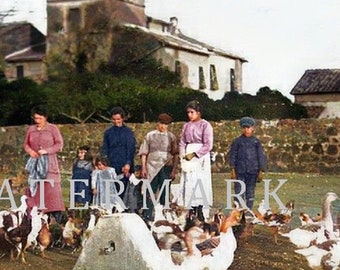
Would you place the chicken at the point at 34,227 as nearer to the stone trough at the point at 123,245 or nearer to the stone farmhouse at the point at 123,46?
the stone trough at the point at 123,245

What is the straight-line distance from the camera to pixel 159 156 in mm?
8492

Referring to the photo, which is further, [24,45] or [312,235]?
[24,45]

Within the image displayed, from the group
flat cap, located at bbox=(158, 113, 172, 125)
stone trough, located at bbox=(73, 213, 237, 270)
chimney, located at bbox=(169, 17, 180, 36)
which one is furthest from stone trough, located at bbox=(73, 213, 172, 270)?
chimney, located at bbox=(169, 17, 180, 36)

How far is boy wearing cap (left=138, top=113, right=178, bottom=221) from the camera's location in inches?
332

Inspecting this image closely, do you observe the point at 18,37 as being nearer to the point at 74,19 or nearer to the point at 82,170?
the point at 74,19

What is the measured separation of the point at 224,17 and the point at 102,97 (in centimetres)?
125

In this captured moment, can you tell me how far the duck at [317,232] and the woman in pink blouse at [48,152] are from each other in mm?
2056

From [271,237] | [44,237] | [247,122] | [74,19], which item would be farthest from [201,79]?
[44,237]

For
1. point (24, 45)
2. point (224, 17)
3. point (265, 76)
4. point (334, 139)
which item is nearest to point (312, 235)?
point (334, 139)

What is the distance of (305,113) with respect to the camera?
327 inches

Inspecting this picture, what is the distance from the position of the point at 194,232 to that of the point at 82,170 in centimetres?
115

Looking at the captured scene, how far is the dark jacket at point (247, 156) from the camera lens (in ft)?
27.4

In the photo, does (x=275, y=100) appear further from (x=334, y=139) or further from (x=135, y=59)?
(x=135, y=59)

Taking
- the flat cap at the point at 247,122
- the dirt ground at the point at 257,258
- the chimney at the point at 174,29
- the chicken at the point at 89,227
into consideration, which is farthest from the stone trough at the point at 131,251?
the chimney at the point at 174,29
